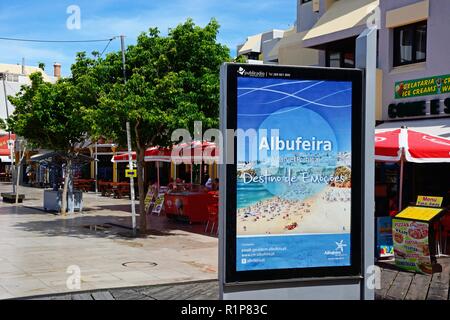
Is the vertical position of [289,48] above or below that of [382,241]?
above

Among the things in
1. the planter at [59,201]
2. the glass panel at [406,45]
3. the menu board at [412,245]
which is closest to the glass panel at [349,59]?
the glass panel at [406,45]

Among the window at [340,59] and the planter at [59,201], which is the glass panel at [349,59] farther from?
the planter at [59,201]

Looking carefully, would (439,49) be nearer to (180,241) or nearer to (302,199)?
(180,241)

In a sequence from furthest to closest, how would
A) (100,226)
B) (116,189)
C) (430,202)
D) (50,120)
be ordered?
(116,189) < (50,120) < (100,226) < (430,202)

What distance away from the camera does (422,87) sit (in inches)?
595

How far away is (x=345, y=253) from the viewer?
5.51 meters

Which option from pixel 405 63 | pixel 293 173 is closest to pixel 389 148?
pixel 293 173

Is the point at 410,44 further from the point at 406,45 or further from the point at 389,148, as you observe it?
the point at 389,148

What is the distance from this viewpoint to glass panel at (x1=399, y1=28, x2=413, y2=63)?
52.6 ft

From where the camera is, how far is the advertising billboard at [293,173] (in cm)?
511

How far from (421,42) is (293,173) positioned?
1205 cm

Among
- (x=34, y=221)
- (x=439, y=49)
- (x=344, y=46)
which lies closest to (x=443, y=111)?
(x=439, y=49)

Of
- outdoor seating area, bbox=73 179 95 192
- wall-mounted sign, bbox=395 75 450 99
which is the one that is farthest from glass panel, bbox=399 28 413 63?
outdoor seating area, bbox=73 179 95 192
